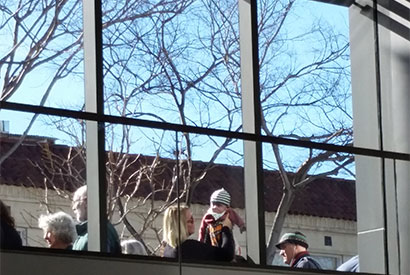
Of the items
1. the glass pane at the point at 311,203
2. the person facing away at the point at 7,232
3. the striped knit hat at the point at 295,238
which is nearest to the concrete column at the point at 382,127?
the glass pane at the point at 311,203

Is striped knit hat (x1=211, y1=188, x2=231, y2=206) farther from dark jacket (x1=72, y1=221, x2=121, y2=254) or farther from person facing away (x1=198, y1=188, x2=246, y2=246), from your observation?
dark jacket (x1=72, y1=221, x2=121, y2=254)

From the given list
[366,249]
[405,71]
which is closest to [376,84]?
[405,71]

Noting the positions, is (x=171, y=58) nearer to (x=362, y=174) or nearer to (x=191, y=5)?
(x=191, y=5)

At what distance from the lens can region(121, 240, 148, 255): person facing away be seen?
5.27 m

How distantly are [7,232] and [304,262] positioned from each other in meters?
1.63

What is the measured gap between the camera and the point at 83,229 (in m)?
5.19

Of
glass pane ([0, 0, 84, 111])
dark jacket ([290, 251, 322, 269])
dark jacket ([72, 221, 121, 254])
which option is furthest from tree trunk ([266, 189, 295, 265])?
glass pane ([0, 0, 84, 111])

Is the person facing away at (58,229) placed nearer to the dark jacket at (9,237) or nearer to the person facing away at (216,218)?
the dark jacket at (9,237)

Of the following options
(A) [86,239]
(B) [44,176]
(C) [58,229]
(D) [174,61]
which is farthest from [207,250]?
(D) [174,61]

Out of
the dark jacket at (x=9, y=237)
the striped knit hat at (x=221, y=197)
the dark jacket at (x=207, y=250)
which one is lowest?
the dark jacket at (x=207, y=250)

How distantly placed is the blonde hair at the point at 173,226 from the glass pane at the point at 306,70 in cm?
121

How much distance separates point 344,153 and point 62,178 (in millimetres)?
1779

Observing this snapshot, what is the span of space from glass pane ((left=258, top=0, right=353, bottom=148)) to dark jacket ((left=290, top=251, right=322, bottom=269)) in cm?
81

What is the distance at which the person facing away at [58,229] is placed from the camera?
16.6 ft
